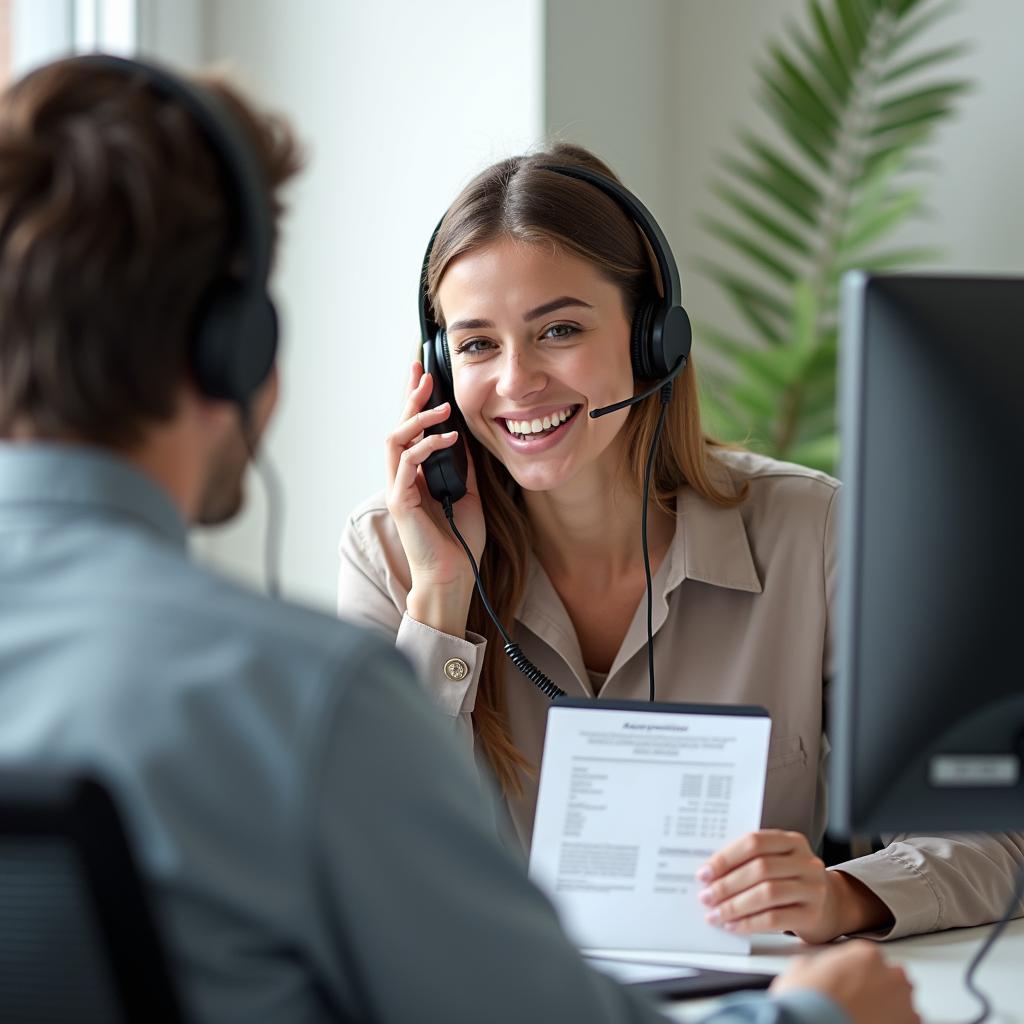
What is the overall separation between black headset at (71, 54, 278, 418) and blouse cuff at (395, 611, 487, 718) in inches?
31.1

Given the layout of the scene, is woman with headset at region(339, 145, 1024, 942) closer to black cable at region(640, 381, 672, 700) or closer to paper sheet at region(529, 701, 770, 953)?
black cable at region(640, 381, 672, 700)

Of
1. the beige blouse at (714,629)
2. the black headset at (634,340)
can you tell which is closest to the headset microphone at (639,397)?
the black headset at (634,340)

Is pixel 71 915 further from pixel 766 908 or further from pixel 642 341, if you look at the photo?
pixel 642 341

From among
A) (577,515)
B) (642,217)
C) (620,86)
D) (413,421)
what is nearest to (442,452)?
(413,421)

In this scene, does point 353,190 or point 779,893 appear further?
point 353,190

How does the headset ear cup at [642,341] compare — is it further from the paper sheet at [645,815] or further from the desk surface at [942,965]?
the desk surface at [942,965]

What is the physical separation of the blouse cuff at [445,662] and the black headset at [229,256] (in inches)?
31.1

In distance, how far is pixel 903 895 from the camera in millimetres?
1178

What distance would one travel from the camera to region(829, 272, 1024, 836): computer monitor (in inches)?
33.5

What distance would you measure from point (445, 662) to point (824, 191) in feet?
5.13

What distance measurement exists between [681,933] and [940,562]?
411mm

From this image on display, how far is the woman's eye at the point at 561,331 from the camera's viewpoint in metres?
1.58

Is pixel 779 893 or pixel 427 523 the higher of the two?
pixel 427 523

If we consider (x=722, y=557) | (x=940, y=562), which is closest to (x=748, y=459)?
(x=722, y=557)
